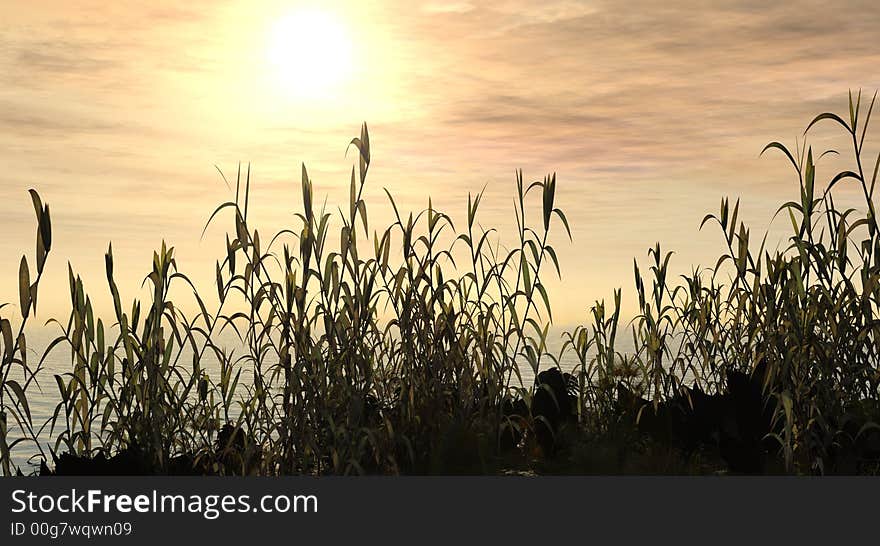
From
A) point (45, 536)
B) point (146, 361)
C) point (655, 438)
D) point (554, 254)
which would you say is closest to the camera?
point (45, 536)

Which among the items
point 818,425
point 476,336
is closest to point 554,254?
point 476,336

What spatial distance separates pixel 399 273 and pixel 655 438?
4.28 feet

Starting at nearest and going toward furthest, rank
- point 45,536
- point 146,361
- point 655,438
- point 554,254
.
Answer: point 45,536
point 146,361
point 554,254
point 655,438

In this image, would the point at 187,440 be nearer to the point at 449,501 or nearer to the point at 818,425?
the point at 449,501

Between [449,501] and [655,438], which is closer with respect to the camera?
[449,501]

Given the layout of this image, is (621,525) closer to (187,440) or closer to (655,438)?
(655,438)

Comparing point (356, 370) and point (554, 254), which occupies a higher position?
point (554, 254)

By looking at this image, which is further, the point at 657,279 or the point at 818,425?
the point at 657,279

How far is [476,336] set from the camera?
3.47 metres

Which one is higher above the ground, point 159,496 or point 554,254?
point 554,254

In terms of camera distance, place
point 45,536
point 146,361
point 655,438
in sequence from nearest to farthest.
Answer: point 45,536 < point 146,361 < point 655,438

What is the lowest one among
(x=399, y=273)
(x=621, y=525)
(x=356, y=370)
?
(x=621, y=525)

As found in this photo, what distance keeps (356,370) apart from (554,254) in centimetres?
86

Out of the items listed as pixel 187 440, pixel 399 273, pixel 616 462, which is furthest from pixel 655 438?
pixel 187 440
